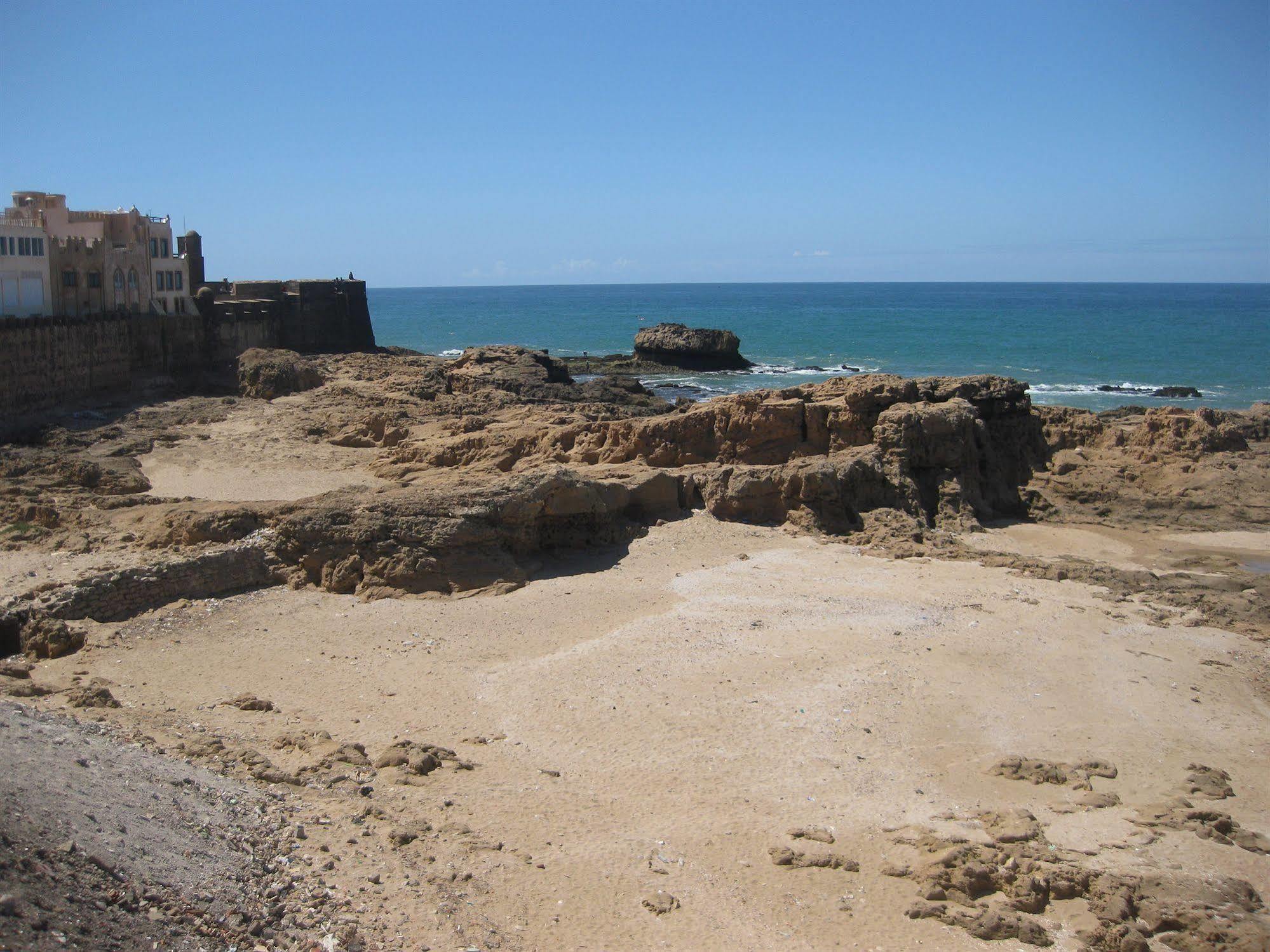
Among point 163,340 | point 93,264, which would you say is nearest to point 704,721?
point 163,340

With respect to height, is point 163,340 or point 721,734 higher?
point 163,340

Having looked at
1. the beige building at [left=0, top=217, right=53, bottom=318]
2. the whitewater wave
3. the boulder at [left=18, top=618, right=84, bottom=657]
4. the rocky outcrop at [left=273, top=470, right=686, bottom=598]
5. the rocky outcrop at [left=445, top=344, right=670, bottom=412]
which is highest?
the beige building at [left=0, top=217, right=53, bottom=318]

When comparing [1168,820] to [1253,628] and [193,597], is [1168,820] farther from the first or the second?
[193,597]

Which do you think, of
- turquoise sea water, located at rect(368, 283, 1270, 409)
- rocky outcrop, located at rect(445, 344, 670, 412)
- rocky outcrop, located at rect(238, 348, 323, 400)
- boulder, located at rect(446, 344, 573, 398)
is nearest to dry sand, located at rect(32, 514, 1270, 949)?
rocky outcrop, located at rect(445, 344, 670, 412)

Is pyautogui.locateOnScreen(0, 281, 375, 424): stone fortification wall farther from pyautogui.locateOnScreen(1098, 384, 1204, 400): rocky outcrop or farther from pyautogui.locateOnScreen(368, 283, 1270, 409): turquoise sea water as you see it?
pyautogui.locateOnScreen(1098, 384, 1204, 400): rocky outcrop

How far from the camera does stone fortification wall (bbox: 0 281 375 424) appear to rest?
27438 millimetres

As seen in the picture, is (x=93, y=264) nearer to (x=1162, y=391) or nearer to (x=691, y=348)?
(x=691, y=348)

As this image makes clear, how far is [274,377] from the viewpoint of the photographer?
3089 centimetres

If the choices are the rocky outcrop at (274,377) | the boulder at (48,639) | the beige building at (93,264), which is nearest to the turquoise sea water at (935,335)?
the rocky outcrop at (274,377)

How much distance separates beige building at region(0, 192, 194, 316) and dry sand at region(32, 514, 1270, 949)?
23114mm

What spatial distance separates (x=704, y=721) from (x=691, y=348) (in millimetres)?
40765

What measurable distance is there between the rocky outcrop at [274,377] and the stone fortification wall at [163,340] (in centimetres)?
261

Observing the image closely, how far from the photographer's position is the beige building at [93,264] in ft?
104

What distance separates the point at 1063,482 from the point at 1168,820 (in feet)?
45.8
